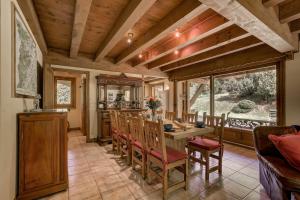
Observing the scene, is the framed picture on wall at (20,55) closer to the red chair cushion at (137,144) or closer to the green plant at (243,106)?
the red chair cushion at (137,144)

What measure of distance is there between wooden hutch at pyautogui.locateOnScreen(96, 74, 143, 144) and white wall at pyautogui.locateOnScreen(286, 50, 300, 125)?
12.0ft

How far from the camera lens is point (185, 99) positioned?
5934 mm

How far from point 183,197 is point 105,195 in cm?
102

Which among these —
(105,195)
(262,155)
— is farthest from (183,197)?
(262,155)

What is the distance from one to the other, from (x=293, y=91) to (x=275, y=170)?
2.31 metres

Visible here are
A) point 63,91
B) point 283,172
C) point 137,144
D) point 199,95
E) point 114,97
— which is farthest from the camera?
point 63,91

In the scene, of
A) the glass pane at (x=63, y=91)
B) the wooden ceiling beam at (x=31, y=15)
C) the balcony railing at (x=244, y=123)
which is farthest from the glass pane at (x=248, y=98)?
the glass pane at (x=63, y=91)

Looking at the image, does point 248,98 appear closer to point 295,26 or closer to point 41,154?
point 295,26

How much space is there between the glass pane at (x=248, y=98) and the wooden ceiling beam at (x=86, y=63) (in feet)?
8.65

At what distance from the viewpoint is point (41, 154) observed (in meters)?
1.89

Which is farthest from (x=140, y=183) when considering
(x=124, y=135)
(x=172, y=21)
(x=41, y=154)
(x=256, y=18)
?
(x=256, y=18)

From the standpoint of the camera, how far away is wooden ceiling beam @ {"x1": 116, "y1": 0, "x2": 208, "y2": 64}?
6.29 feet

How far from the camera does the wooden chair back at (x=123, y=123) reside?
285 centimetres

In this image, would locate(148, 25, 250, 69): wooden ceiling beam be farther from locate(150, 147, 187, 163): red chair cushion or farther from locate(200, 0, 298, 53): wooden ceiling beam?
locate(150, 147, 187, 163): red chair cushion
